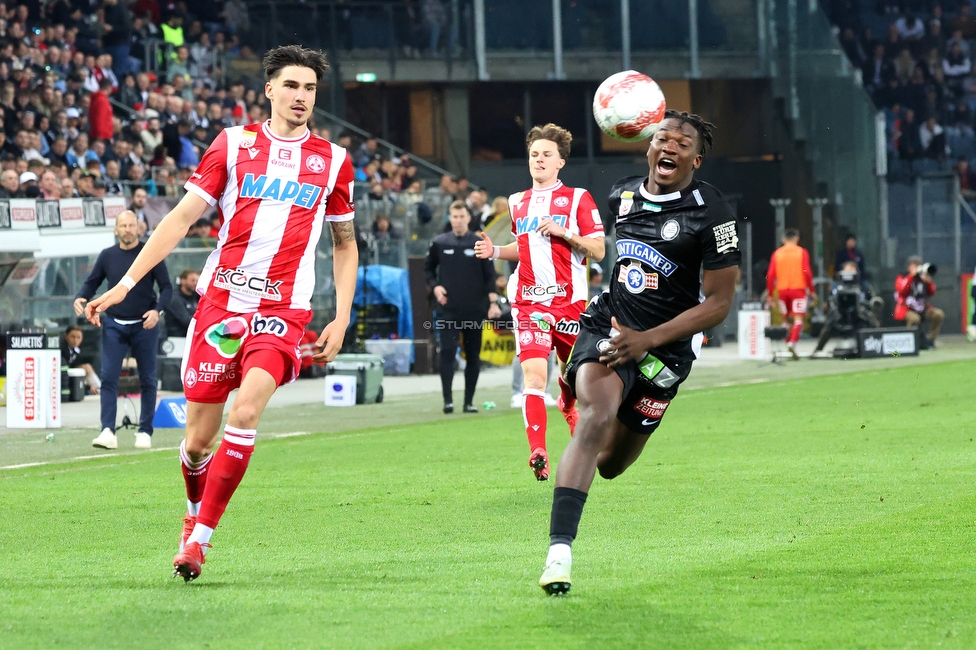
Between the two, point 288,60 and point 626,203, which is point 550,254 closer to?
point 626,203

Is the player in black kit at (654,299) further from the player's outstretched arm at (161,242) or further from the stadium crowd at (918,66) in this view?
the stadium crowd at (918,66)

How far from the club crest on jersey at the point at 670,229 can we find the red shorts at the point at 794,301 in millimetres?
20517

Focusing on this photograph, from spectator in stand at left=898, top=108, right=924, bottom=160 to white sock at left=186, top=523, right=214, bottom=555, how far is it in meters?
34.5

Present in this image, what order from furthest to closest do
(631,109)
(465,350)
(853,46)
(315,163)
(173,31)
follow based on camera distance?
(853,46) → (173,31) → (465,350) → (631,109) → (315,163)

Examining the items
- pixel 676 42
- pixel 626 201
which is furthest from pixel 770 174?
pixel 626 201

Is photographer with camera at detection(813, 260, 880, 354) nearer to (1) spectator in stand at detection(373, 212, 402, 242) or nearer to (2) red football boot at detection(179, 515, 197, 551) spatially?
(1) spectator in stand at detection(373, 212, 402, 242)

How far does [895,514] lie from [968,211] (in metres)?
28.6

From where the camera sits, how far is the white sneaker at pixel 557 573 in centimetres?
577

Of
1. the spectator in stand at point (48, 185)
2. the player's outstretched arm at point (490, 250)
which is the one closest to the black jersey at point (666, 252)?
the player's outstretched arm at point (490, 250)

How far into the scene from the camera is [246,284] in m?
6.64

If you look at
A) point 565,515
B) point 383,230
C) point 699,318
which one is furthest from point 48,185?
point 565,515

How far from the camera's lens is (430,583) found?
6.22m

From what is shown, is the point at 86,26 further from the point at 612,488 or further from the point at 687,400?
the point at 612,488

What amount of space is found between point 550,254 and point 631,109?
303 cm
